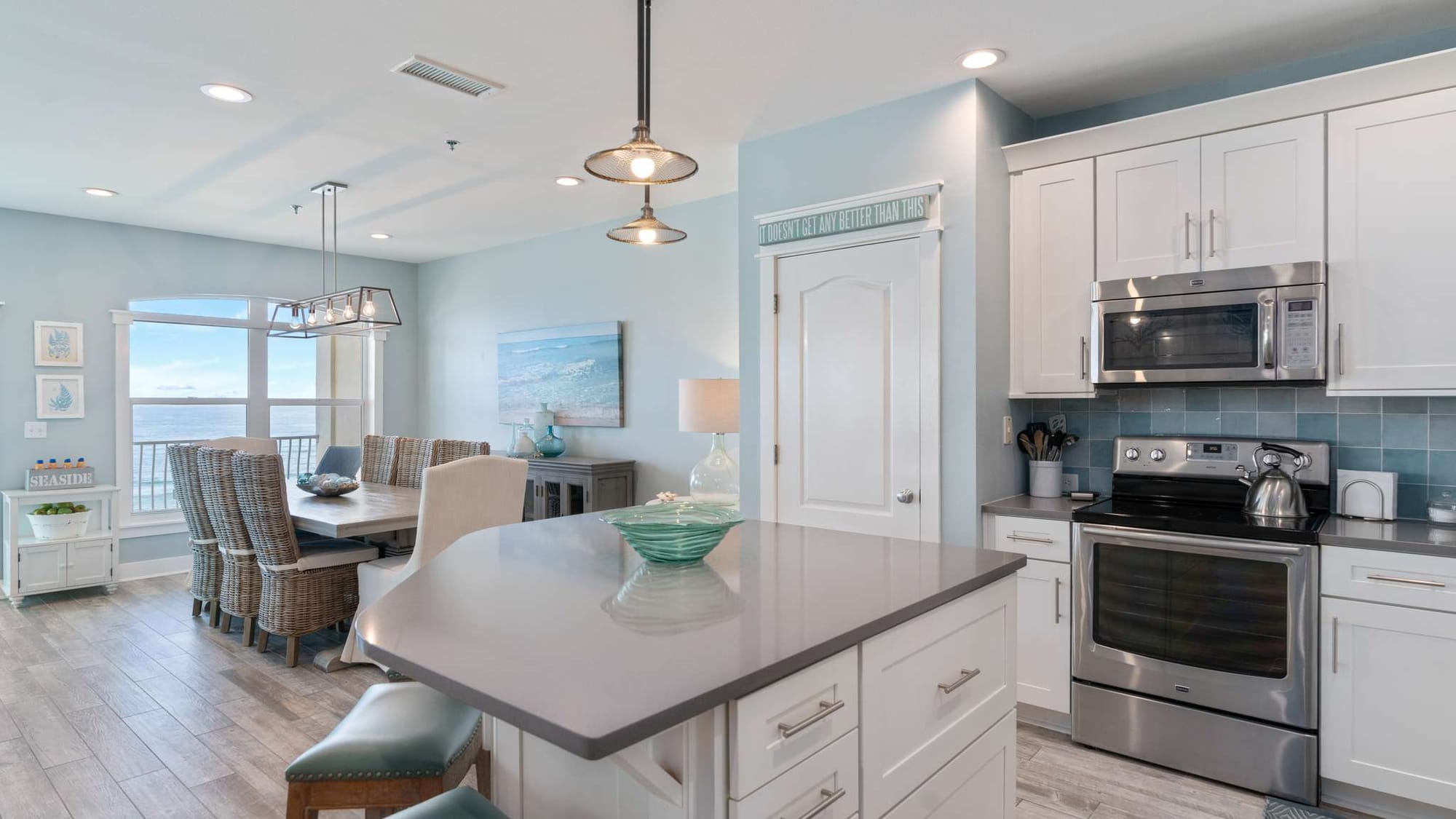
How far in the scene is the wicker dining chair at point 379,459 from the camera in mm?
5184

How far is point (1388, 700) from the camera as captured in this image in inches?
91.7

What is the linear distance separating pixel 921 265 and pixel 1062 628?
59.1 inches

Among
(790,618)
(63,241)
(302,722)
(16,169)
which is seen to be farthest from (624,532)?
(63,241)

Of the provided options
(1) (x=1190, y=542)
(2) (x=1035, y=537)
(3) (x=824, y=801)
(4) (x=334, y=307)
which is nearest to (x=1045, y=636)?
(2) (x=1035, y=537)

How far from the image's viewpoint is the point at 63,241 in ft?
17.0

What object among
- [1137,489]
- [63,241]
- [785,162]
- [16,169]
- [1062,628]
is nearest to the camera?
[1062,628]

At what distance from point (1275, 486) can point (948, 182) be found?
5.27ft

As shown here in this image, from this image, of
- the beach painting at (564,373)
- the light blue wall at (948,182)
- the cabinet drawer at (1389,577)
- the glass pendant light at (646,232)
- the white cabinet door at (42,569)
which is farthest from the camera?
the beach painting at (564,373)

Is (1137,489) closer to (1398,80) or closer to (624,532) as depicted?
(1398,80)

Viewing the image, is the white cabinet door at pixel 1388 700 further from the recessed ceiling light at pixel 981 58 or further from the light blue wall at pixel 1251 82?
the recessed ceiling light at pixel 981 58

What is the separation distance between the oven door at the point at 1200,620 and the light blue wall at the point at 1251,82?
1765 millimetres

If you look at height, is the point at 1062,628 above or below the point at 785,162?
Answer: below

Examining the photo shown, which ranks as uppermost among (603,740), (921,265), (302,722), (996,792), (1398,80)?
(1398,80)

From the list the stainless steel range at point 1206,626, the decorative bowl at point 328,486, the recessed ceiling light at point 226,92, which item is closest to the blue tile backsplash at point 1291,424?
the stainless steel range at point 1206,626
